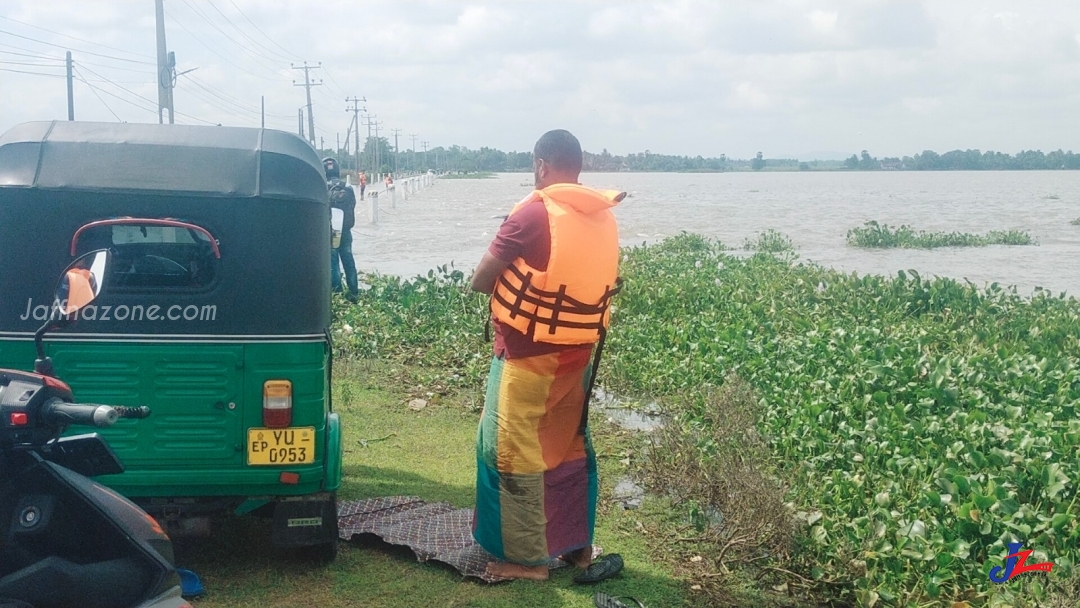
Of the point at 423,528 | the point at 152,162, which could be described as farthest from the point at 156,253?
the point at 423,528

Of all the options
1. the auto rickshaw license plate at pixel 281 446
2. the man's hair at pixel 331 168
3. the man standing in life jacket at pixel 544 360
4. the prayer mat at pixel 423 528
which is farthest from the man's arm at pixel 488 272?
the man's hair at pixel 331 168

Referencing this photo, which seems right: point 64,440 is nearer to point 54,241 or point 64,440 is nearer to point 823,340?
point 54,241

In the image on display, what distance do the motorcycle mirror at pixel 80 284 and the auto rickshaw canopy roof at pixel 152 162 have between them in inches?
75.5

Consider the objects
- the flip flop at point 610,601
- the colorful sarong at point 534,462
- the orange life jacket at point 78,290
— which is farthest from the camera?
the colorful sarong at point 534,462

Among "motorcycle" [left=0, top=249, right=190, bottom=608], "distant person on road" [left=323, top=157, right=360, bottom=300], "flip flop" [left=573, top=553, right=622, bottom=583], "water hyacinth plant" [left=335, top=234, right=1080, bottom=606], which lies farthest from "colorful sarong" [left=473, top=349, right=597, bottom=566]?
"distant person on road" [left=323, top=157, right=360, bottom=300]

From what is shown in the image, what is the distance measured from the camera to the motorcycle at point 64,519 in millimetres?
2525

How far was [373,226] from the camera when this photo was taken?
1455 inches

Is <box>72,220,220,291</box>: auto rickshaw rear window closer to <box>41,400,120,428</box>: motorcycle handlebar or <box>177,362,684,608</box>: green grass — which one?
<box>177,362,684,608</box>: green grass

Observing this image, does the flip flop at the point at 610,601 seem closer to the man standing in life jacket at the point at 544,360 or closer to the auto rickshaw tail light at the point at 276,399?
the man standing in life jacket at the point at 544,360

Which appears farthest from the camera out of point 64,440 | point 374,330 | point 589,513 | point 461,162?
point 461,162

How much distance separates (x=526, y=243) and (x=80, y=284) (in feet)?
7.32

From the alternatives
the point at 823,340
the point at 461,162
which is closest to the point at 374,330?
the point at 823,340

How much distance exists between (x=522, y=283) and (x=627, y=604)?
5.16 ft

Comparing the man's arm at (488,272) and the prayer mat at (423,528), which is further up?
the man's arm at (488,272)
